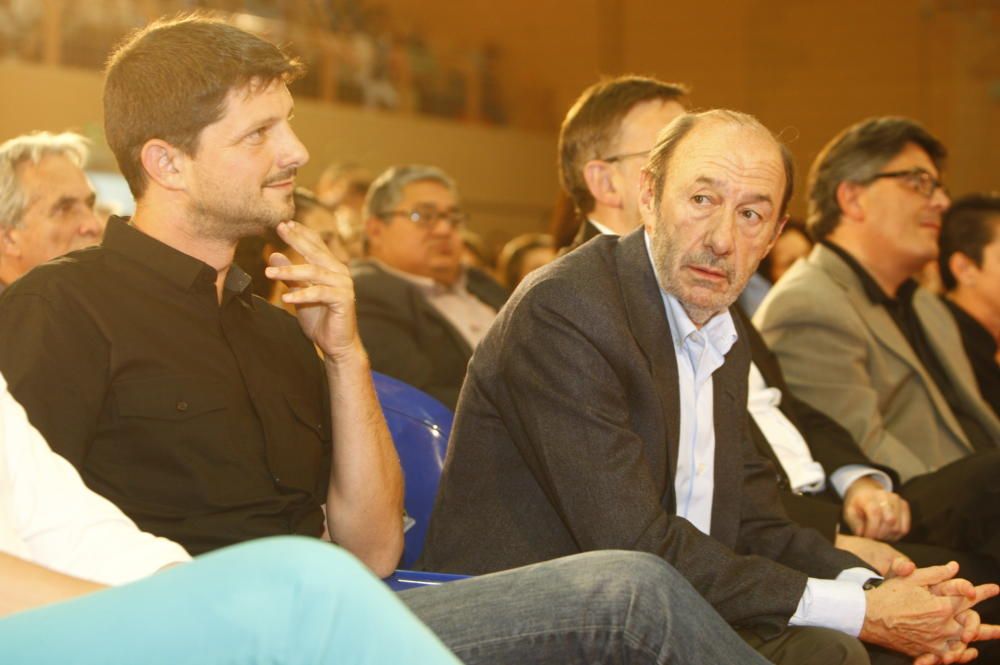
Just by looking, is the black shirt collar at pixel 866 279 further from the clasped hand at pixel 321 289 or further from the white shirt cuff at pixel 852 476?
the clasped hand at pixel 321 289

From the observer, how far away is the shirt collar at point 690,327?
2.16 meters

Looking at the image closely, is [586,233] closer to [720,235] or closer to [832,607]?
[720,235]

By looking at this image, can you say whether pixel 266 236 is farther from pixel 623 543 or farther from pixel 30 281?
pixel 623 543

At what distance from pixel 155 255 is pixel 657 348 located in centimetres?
81

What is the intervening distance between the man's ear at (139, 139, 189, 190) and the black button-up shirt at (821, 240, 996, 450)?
2.03 metres

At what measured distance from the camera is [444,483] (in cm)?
213

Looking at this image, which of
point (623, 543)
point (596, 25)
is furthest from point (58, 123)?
point (623, 543)

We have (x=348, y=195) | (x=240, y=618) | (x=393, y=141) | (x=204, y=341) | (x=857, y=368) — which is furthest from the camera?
(x=393, y=141)

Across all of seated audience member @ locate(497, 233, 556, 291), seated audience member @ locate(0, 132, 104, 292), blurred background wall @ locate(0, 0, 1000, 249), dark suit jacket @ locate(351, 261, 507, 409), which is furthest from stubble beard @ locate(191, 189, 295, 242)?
blurred background wall @ locate(0, 0, 1000, 249)

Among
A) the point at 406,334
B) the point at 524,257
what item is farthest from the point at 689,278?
the point at 524,257

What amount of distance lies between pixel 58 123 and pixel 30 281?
6252mm

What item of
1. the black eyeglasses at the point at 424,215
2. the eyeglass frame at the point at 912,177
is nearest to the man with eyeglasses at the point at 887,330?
the eyeglass frame at the point at 912,177

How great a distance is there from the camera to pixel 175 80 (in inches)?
77.5

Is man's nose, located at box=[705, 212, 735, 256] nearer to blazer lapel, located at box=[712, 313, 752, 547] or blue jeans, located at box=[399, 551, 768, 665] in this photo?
blazer lapel, located at box=[712, 313, 752, 547]
